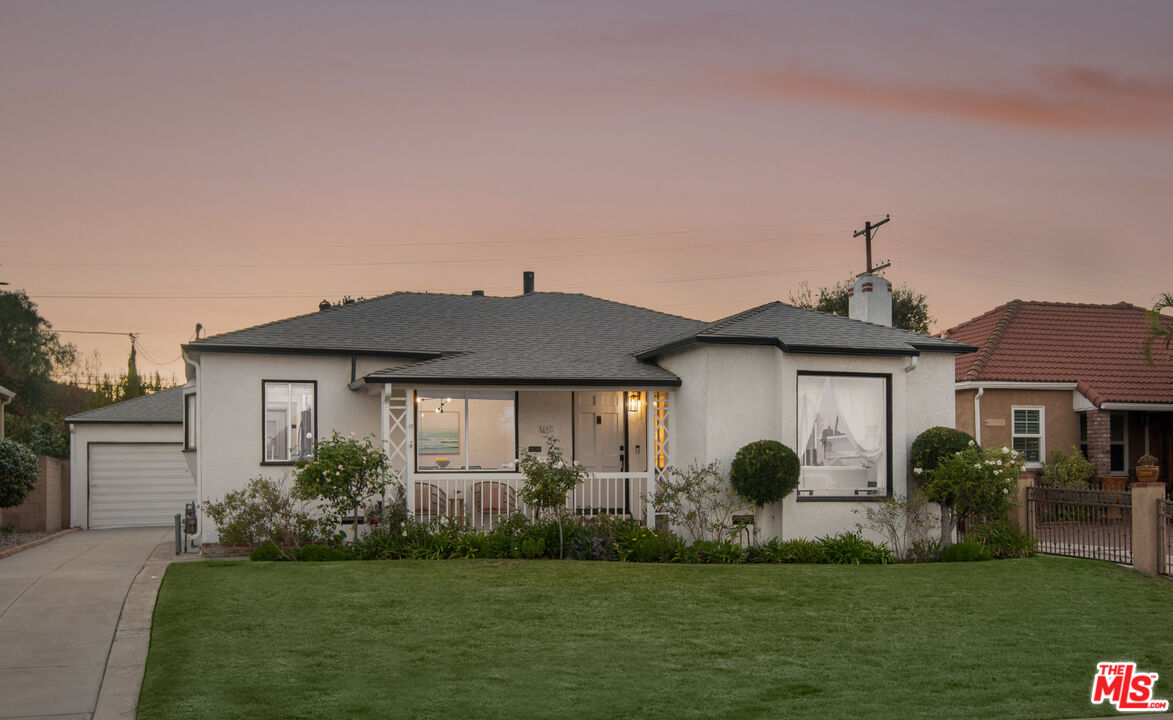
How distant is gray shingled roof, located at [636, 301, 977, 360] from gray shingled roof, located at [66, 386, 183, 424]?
13.9m

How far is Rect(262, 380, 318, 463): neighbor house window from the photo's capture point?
53.9 ft

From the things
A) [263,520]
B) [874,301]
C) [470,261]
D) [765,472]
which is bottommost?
[263,520]

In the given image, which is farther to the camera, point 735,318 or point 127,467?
point 127,467

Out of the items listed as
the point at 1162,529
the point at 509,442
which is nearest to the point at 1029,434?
the point at 1162,529

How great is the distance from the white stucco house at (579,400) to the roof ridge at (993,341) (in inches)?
136

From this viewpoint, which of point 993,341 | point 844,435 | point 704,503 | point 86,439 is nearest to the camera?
point 704,503

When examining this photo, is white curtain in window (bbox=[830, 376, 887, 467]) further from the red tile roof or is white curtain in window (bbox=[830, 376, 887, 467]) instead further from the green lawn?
the red tile roof

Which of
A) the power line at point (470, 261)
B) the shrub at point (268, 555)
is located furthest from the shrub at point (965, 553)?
the power line at point (470, 261)

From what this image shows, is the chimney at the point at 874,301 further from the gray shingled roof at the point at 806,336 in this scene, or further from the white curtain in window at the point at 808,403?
the white curtain in window at the point at 808,403

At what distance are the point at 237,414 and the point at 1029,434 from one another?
1645cm

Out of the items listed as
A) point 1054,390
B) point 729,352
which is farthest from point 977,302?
point 729,352

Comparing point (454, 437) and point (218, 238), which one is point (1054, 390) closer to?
point (454, 437)

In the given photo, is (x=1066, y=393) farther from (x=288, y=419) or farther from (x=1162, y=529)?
(x=288, y=419)

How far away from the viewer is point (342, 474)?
1425 cm
